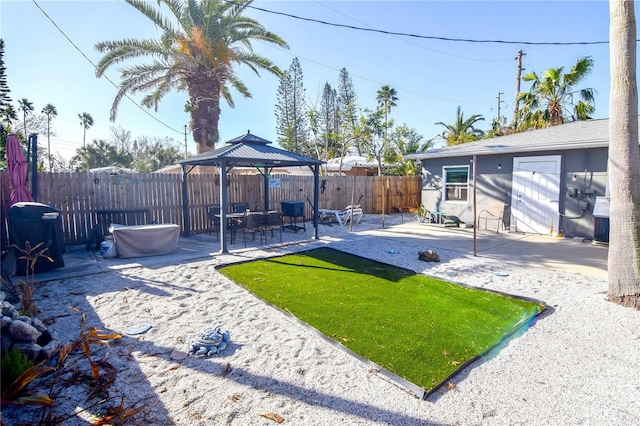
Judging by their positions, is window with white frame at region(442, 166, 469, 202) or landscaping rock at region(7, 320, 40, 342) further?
window with white frame at region(442, 166, 469, 202)

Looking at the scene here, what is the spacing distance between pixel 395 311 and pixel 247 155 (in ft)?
15.5

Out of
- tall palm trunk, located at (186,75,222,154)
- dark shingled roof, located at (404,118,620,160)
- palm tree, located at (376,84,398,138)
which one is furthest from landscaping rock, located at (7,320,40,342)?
palm tree, located at (376,84,398,138)

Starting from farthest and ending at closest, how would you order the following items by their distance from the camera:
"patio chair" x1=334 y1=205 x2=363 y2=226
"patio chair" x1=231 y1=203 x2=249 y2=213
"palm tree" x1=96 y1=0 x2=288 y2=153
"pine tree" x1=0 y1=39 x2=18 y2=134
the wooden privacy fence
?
"patio chair" x1=334 y1=205 x2=363 y2=226 → "palm tree" x1=96 y1=0 x2=288 y2=153 → "patio chair" x1=231 y1=203 x2=249 y2=213 → the wooden privacy fence → "pine tree" x1=0 y1=39 x2=18 y2=134

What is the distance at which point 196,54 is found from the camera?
10625 mm

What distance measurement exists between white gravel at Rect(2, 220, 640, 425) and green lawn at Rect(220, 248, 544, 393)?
0.60 feet

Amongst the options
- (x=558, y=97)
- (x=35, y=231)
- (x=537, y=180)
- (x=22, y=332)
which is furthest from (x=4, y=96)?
(x=558, y=97)

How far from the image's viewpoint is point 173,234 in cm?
705

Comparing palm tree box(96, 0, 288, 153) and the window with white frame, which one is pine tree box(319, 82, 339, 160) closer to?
palm tree box(96, 0, 288, 153)

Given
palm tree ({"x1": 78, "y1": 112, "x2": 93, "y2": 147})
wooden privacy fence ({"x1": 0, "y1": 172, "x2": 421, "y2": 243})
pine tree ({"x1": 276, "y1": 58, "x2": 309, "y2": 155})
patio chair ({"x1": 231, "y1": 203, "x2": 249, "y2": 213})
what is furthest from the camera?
palm tree ({"x1": 78, "y1": 112, "x2": 93, "y2": 147})

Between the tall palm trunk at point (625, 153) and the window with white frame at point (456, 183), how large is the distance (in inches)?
273

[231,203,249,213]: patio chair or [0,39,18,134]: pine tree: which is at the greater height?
[0,39,18,134]: pine tree

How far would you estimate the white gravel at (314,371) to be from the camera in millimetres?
2287

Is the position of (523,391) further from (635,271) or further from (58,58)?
(58,58)

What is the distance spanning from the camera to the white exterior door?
898 cm
